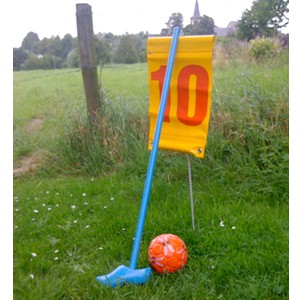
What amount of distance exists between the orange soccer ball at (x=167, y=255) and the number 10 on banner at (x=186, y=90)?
1.87 feet

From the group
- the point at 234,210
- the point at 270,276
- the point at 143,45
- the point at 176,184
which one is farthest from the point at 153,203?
the point at 143,45

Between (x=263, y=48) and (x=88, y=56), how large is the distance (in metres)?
2.29

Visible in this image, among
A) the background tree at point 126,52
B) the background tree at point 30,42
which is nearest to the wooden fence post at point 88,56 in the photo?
the background tree at point 126,52

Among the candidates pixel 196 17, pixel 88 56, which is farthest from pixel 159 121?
pixel 196 17

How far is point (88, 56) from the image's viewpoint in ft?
13.6

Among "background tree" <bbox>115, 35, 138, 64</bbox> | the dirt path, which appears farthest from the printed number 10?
"background tree" <bbox>115, 35, 138, 64</bbox>

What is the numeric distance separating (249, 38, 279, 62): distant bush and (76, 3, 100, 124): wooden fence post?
2.11 m

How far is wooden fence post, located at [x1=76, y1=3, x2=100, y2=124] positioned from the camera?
13.5ft

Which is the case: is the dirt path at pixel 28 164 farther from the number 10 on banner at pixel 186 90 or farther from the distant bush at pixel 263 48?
the distant bush at pixel 263 48

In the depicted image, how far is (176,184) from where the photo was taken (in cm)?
347

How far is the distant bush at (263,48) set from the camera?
4.97 m

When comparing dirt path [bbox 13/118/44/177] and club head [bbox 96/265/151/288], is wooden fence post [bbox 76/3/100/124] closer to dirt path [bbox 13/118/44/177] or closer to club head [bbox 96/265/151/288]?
dirt path [bbox 13/118/44/177]

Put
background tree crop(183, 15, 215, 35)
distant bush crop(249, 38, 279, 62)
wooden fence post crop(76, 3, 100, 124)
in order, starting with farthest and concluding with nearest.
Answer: distant bush crop(249, 38, 279, 62) < background tree crop(183, 15, 215, 35) < wooden fence post crop(76, 3, 100, 124)

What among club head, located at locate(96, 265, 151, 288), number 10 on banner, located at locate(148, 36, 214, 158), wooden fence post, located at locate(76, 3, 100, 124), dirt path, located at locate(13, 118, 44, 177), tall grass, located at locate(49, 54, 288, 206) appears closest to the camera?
club head, located at locate(96, 265, 151, 288)
